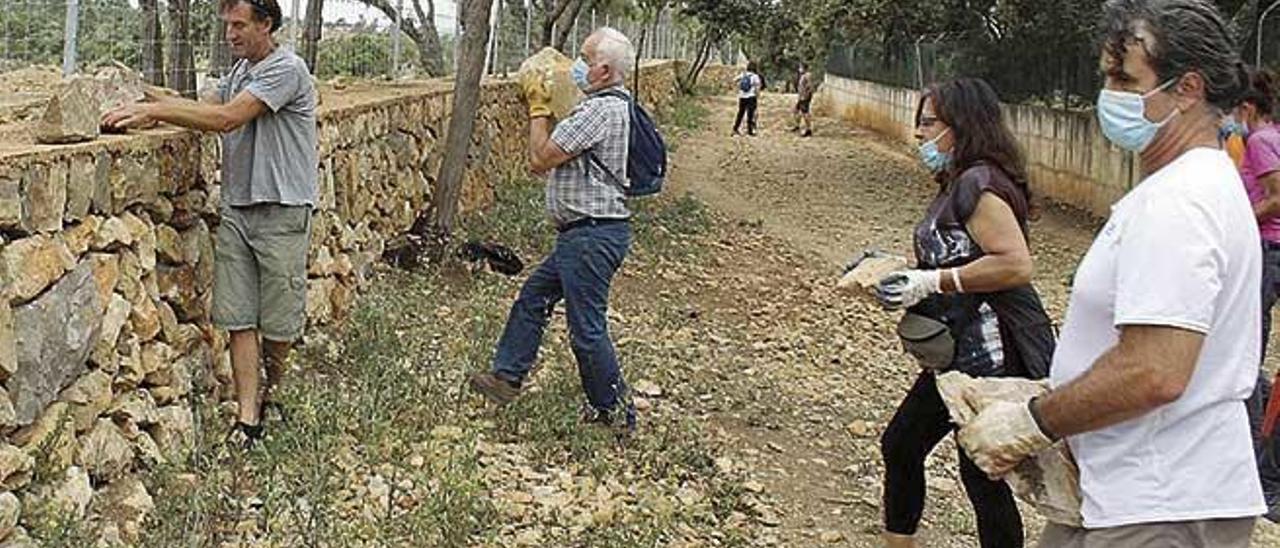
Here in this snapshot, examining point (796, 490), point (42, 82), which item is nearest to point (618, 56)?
point (796, 490)

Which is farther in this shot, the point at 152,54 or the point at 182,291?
the point at 152,54

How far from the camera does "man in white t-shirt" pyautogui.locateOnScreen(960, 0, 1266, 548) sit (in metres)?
2.52

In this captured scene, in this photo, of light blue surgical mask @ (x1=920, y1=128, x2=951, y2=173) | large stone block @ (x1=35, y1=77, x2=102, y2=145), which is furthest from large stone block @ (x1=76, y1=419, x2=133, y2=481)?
light blue surgical mask @ (x1=920, y1=128, x2=951, y2=173)

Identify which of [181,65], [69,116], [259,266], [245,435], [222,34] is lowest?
[245,435]

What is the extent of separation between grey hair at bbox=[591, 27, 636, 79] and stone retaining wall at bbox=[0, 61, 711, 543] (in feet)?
4.73

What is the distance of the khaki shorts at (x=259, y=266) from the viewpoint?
17.9 ft

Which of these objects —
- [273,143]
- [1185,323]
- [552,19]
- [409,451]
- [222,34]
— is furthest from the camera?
[552,19]

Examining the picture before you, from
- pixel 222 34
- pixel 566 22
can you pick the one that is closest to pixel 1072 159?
pixel 566 22

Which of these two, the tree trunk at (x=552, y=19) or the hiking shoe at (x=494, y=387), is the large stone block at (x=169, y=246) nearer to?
the hiking shoe at (x=494, y=387)

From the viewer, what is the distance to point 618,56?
19.6 feet

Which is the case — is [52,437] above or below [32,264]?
below

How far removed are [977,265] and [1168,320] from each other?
5.85ft

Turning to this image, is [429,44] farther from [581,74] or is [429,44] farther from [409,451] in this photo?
[409,451]

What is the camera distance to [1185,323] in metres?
2.50
